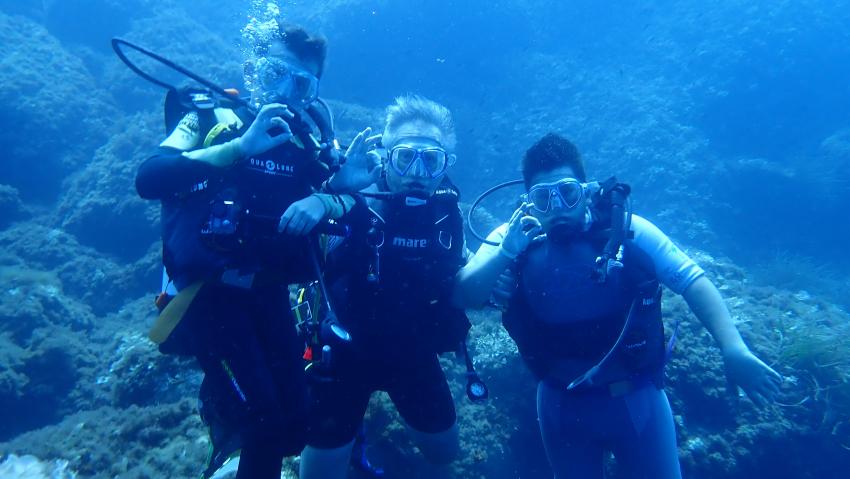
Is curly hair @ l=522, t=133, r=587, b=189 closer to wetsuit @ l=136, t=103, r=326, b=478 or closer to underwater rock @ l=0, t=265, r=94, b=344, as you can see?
wetsuit @ l=136, t=103, r=326, b=478

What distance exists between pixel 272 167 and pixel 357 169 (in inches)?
23.3

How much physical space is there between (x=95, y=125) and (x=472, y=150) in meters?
12.9

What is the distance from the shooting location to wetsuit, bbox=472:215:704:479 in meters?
3.27

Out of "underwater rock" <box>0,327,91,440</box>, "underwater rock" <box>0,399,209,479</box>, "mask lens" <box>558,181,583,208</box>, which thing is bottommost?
"underwater rock" <box>0,327,91,440</box>

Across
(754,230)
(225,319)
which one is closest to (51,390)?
(225,319)

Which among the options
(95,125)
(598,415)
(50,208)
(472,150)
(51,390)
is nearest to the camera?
(598,415)

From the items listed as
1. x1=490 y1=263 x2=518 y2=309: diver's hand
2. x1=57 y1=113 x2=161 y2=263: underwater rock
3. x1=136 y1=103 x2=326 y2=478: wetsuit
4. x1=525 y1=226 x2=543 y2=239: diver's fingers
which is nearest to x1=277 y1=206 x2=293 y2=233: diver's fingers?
x1=136 y1=103 x2=326 y2=478: wetsuit

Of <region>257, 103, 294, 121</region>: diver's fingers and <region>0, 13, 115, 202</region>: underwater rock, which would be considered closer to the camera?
<region>257, 103, 294, 121</region>: diver's fingers

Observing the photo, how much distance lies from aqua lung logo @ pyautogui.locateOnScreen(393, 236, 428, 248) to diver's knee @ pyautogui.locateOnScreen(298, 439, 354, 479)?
61.5 inches

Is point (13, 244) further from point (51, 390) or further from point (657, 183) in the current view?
point (657, 183)

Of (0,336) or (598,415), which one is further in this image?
(0,336)

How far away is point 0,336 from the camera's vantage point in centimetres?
739

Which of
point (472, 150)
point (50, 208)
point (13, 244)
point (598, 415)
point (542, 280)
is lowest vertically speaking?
point (13, 244)

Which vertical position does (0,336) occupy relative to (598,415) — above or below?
below
